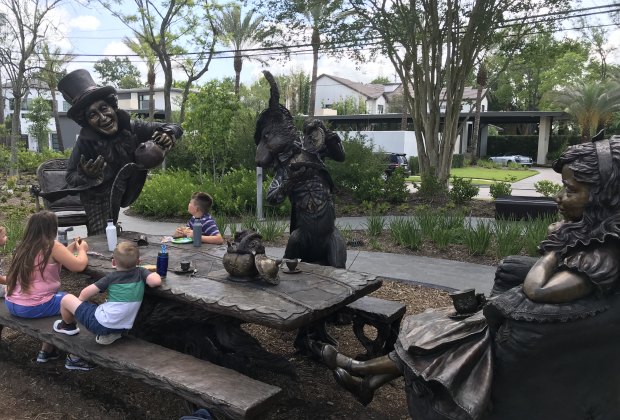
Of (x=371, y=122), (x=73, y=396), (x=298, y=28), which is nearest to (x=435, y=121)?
(x=298, y=28)

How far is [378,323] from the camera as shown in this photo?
372 centimetres

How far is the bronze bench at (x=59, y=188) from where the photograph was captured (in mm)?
6477

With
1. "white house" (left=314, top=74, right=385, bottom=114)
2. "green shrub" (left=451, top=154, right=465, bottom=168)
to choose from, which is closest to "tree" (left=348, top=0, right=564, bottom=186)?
"green shrub" (left=451, top=154, right=465, bottom=168)

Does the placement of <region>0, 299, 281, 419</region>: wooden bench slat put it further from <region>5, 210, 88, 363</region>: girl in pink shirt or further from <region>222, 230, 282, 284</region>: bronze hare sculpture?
<region>222, 230, 282, 284</region>: bronze hare sculpture

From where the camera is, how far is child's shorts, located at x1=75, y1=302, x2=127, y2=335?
3.12 m

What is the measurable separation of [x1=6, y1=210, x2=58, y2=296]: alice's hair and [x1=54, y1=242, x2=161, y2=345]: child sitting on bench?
533 millimetres

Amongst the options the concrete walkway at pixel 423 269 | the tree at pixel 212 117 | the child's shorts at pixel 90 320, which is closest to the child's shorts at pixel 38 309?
the child's shorts at pixel 90 320

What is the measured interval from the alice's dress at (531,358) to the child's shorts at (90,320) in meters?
1.92

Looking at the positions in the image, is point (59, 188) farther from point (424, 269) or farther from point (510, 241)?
point (510, 241)

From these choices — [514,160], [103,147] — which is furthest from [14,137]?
[514,160]

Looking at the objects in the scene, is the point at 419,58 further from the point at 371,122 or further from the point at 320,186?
the point at 371,122

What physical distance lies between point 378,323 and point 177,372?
1588mm

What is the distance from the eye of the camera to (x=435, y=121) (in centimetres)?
1287

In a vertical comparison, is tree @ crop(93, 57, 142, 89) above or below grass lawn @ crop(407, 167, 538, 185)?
above
